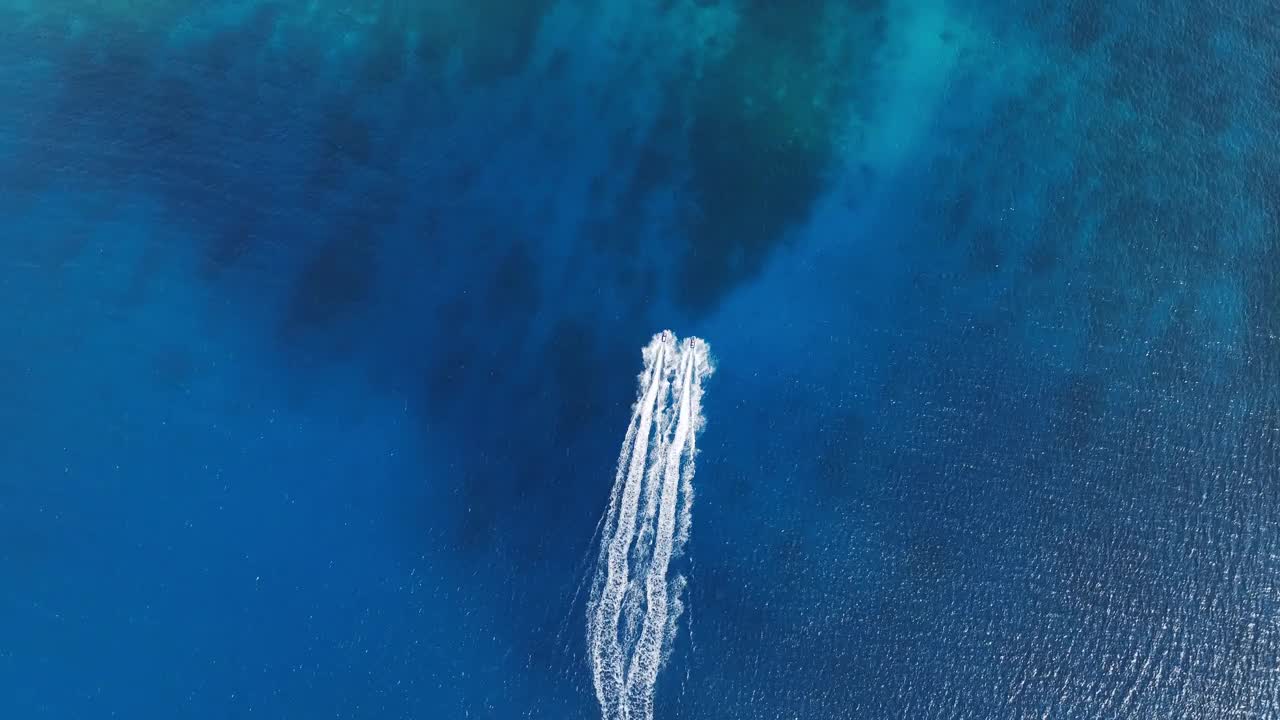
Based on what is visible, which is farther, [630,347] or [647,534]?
[630,347]

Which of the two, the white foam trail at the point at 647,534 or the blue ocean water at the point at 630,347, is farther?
the blue ocean water at the point at 630,347

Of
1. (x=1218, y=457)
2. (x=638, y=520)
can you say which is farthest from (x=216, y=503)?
(x=1218, y=457)

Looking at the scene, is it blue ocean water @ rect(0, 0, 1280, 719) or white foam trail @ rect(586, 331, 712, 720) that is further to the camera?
blue ocean water @ rect(0, 0, 1280, 719)

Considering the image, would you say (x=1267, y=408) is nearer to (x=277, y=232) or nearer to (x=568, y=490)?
(x=568, y=490)
